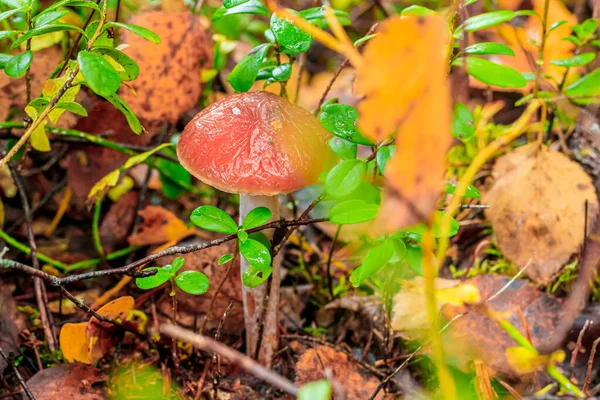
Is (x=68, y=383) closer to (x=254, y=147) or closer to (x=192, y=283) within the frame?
(x=192, y=283)

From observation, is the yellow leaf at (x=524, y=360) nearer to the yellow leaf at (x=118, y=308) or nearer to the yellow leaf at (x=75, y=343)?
the yellow leaf at (x=118, y=308)

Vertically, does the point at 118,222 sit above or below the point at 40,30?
below

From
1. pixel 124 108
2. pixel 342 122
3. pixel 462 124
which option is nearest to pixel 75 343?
pixel 124 108

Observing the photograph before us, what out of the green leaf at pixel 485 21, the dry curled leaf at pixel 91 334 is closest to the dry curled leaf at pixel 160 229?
the dry curled leaf at pixel 91 334

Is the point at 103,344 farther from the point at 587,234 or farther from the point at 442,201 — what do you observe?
the point at 587,234

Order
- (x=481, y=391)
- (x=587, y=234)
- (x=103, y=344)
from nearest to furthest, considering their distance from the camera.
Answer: (x=481, y=391)
(x=103, y=344)
(x=587, y=234)

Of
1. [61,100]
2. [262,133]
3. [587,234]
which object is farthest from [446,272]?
[61,100]

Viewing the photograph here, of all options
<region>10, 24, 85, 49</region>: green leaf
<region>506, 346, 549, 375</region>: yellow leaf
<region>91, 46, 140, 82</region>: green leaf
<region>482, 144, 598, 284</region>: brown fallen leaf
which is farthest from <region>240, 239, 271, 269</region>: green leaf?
<region>482, 144, 598, 284</region>: brown fallen leaf
